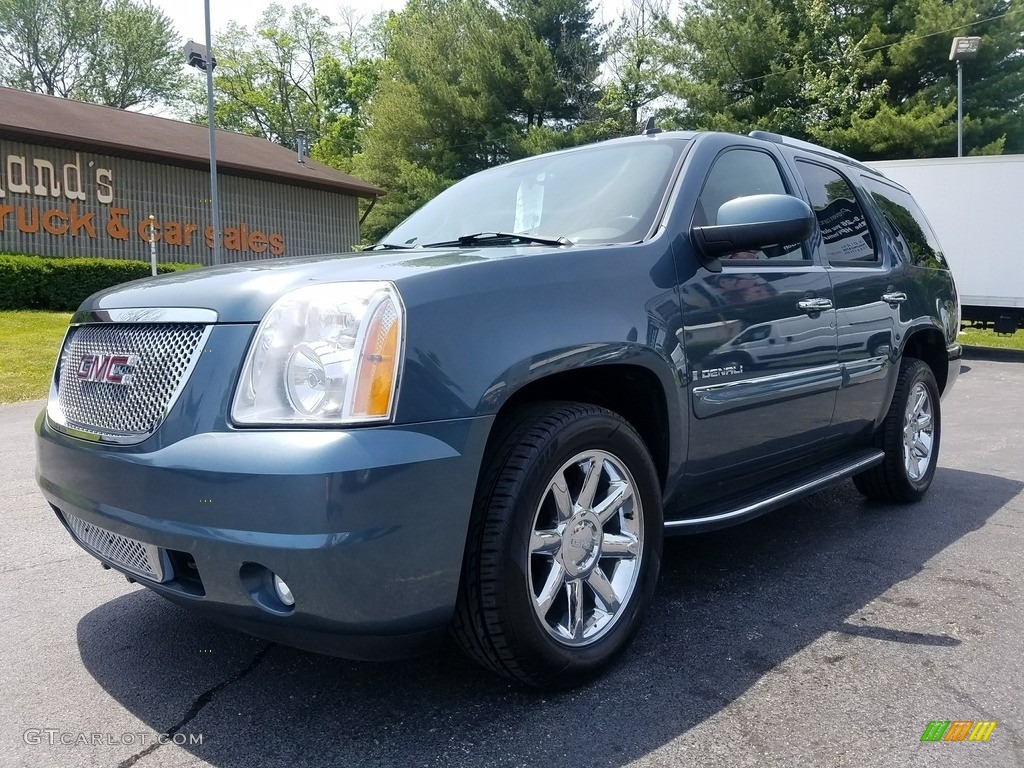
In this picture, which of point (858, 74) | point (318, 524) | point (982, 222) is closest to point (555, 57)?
point (858, 74)

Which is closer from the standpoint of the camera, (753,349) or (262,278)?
(262,278)

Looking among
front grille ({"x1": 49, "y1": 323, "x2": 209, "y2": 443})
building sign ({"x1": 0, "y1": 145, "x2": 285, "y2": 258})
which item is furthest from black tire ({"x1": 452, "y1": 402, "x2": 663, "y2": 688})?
building sign ({"x1": 0, "y1": 145, "x2": 285, "y2": 258})

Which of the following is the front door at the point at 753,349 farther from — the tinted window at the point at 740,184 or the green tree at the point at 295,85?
the green tree at the point at 295,85

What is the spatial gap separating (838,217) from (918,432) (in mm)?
1463

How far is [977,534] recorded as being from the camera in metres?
4.21

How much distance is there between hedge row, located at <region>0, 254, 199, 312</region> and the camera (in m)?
16.8

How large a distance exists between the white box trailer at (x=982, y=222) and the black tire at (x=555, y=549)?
14274 mm

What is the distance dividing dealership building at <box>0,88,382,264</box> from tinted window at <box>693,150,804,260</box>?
15.9 meters

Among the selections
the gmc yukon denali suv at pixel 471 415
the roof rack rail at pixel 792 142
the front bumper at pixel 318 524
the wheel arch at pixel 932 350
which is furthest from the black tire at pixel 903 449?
the front bumper at pixel 318 524

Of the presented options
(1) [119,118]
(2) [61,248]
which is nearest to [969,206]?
(2) [61,248]

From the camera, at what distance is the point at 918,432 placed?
188 inches

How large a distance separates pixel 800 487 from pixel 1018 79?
2785cm

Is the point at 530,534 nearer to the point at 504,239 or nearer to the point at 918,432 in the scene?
the point at 504,239

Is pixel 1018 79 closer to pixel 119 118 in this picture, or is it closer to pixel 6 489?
pixel 119 118
